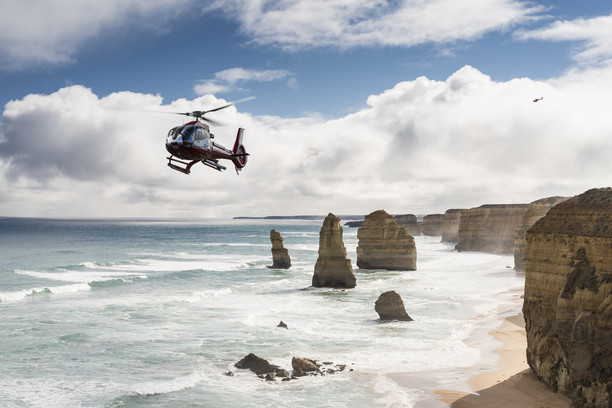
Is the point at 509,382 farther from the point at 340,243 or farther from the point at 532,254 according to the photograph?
the point at 340,243

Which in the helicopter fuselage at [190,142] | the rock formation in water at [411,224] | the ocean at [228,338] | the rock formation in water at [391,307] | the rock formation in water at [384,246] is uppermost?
the helicopter fuselage at [190,142]

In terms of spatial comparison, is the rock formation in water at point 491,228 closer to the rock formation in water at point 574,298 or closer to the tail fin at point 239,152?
the tail fin at point 239,152

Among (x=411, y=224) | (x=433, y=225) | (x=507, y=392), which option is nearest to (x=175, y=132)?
(x=507, y=392)

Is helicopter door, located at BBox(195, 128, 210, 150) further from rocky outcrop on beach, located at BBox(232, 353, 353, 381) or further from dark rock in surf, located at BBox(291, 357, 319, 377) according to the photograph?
dark rock in surf, located at BBox(291, 357, 319, 377)

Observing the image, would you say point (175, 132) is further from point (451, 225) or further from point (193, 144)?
point (451, 225)

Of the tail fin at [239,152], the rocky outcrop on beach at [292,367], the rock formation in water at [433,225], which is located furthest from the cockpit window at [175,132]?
the rock formation in water at [433,225]

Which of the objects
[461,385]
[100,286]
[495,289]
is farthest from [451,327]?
[100,286]
